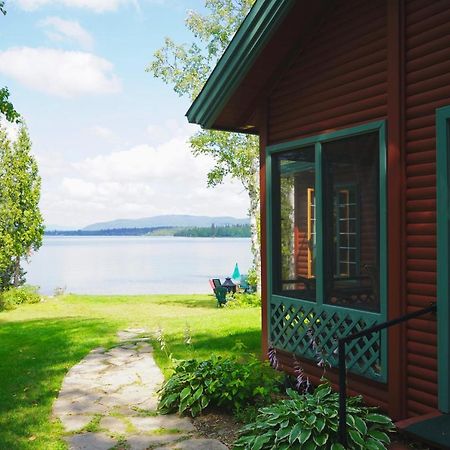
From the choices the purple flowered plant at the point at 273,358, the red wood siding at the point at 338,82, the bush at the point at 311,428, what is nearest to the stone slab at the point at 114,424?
the bush at the point at 311,428

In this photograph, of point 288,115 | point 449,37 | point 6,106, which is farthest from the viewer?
point 6,106

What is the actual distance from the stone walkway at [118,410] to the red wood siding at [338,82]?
1.76m

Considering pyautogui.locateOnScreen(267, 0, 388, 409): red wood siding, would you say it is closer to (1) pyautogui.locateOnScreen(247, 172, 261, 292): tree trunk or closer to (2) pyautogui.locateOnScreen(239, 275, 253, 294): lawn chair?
(1) pyautogui.locateOnScreen(247, 172, 261, 292): tree trunk

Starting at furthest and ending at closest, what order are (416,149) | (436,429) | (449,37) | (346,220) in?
1. (346,220)
2. (416,149)
3. (449,37)
4. (436,429)

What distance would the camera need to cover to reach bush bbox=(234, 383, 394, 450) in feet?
13.1

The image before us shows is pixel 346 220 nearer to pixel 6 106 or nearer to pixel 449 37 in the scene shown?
pixel 449 37

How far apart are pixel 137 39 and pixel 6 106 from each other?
722 inches

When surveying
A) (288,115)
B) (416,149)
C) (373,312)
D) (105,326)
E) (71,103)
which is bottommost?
(105,326)

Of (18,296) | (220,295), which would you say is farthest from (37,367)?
(18,296)

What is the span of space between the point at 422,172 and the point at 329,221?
1290mm

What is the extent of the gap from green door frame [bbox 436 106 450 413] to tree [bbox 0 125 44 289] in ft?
53.0

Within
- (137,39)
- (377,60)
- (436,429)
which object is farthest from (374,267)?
(137,39)

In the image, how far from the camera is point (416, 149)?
4707 mm

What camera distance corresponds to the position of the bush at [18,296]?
1706cm
